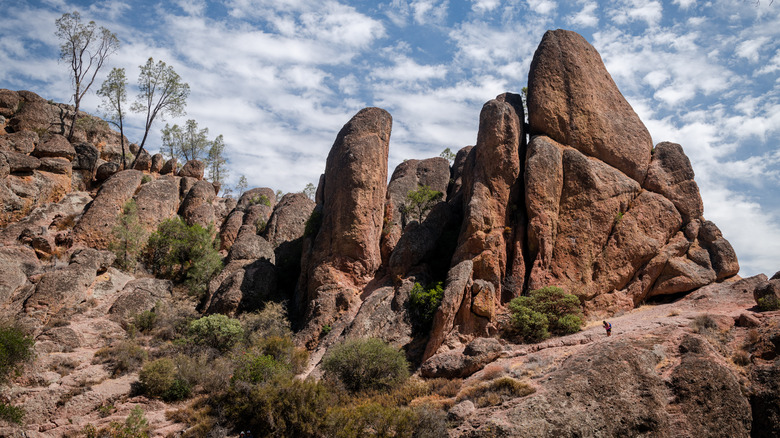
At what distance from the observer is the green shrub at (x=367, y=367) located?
21.5 metres

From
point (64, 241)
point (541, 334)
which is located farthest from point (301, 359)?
point (64, 241)

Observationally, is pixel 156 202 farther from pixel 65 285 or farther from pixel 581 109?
pixel 581 109

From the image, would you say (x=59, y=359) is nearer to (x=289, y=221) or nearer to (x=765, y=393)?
(x=289, y=221)

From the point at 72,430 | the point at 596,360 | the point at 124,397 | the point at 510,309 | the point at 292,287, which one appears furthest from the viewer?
the point at 292,287

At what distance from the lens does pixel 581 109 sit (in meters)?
30.2

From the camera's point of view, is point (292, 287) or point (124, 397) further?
point (292, 287)

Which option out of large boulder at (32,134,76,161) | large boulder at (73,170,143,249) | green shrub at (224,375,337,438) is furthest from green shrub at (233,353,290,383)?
large boulder at (32,134,76,161)

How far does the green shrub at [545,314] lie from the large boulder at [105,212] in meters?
26.5

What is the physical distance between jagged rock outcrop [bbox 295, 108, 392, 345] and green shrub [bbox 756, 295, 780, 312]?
19109 mm

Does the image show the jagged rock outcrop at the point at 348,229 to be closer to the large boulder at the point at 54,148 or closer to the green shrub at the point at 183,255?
the green shrub at the point at 183,255

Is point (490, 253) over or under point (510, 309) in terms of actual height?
over

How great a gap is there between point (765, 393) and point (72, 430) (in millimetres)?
24724

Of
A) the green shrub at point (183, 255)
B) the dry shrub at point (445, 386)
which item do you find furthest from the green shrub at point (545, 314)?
the green shrub at point (183, 255)

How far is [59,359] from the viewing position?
893 inches
